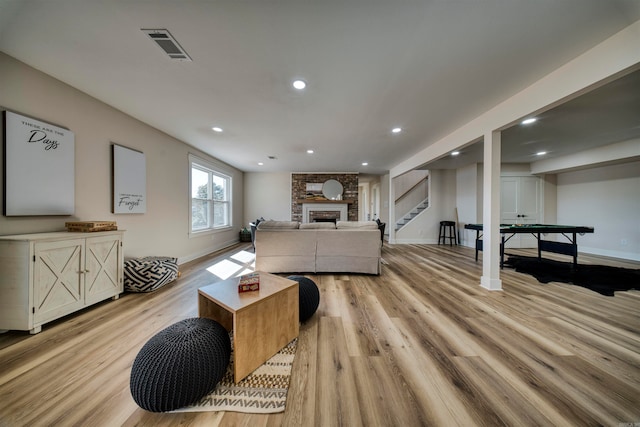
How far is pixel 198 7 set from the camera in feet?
4.35

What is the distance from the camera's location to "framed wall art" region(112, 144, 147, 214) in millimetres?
2699

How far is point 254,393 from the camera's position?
1.15 meters

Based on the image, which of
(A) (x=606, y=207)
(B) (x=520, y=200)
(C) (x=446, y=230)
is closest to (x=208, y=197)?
(C) (x=446, y=230)

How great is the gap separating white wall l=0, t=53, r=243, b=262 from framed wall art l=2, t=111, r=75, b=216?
0.30 ft

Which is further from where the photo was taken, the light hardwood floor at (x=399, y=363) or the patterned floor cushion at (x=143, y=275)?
the patterned floor cushion at (x=143, y=275)

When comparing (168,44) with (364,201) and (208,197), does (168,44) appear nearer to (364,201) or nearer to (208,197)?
(208,197)

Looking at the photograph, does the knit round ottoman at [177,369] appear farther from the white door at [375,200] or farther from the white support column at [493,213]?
the white door at [375,200]

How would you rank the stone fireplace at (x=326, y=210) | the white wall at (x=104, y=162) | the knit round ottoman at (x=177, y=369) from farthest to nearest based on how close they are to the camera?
1. the stone fireplace at (x=326, y=210)
2. the white wall at (x=104, y=162)
3. the knit round ottoman at (x=177, y=369)

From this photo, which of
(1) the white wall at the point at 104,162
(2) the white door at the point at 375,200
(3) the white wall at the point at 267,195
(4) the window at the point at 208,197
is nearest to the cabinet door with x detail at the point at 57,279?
(1) the white wall at the point at 104,162

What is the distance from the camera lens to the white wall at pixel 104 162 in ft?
6.20

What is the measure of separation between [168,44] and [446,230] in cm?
731

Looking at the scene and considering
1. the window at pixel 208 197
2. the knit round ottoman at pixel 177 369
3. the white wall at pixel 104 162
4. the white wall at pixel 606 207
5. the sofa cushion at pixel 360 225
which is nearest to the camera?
the knit round ottoman at pixel 177 369

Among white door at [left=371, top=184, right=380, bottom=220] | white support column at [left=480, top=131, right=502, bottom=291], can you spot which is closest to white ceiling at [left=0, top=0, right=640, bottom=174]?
white support column at [left=480, top=131, right=502, bottom=291]

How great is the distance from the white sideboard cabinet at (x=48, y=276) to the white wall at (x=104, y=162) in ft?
1.44
